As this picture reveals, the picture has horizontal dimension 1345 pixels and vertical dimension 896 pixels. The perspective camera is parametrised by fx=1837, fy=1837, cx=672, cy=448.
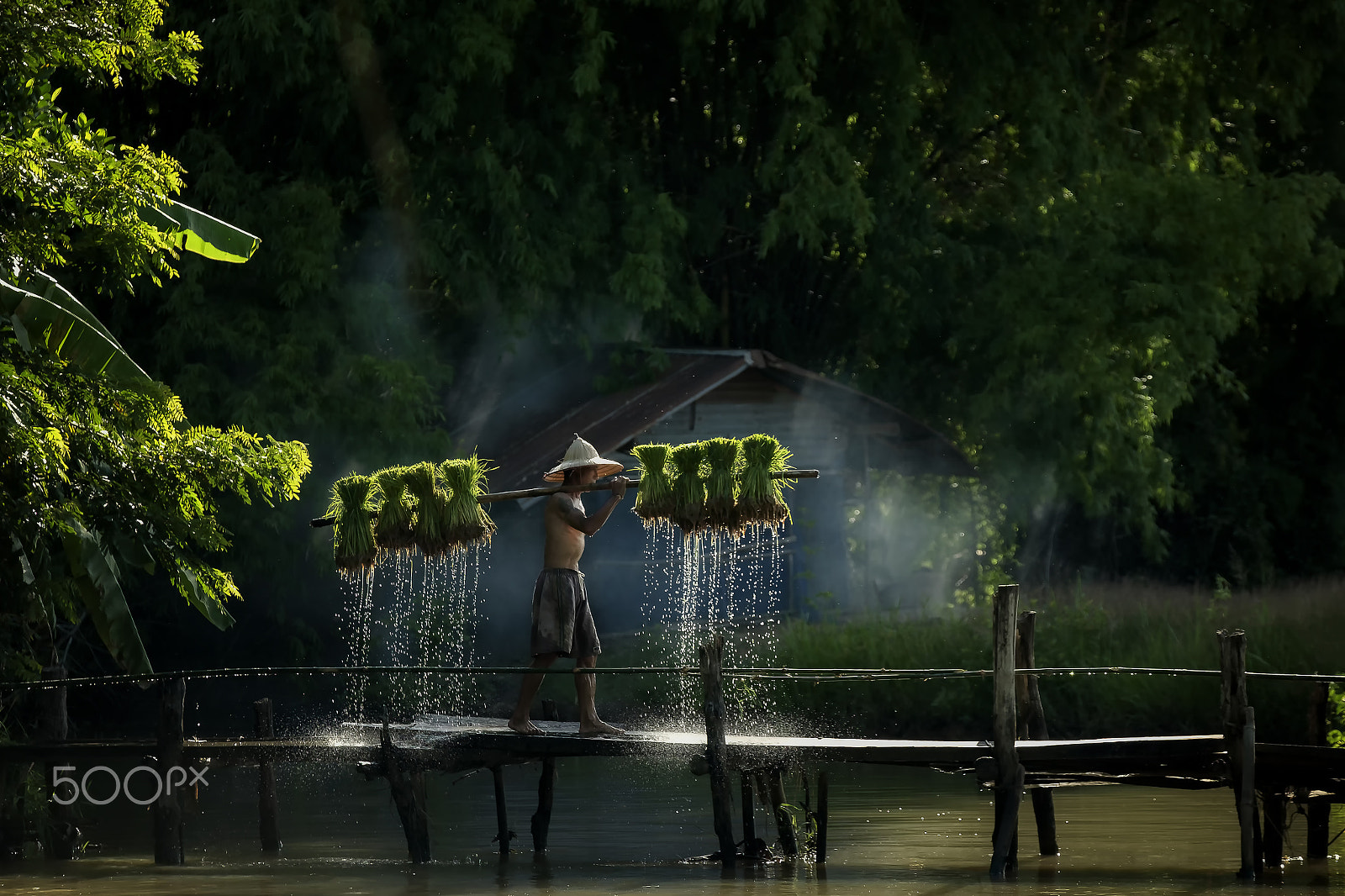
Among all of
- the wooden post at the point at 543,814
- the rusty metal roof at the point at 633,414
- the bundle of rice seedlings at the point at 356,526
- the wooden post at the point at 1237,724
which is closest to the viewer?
the wooden post at the point at 1237,724

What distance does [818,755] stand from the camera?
450 inches

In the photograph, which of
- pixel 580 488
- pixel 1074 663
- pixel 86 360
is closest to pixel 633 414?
pixel 1074 663

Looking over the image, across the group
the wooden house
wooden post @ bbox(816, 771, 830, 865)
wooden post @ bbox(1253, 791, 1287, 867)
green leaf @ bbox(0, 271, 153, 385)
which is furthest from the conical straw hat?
the wooden house

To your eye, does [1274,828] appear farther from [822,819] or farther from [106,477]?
[106,477]

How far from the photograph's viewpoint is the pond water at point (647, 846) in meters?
11.4

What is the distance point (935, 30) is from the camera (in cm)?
2384

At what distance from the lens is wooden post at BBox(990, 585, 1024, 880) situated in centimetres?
1119

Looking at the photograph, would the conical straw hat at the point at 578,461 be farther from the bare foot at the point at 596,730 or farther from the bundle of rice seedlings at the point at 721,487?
the bare foot at the point at 596,730

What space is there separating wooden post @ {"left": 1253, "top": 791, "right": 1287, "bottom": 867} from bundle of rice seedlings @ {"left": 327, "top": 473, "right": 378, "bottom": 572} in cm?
604

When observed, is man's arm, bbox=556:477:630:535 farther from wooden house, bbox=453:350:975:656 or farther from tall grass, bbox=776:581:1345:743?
wooden house, bbox=453:350:975:656

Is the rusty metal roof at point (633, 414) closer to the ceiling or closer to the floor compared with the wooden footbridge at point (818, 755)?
closer to the ceiling

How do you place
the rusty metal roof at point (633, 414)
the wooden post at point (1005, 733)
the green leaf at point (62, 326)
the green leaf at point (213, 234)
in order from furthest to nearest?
the rusty metal roof at point (633, 414) → the green leaf at point (213, 234) → the green leaf at point (62, 326) → the wooden post at point (1005, 733)

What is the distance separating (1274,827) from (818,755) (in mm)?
2997

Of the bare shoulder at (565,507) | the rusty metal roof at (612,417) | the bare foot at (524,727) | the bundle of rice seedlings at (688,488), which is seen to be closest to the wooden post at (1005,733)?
the bundle of rice seedlings at (688,488)
